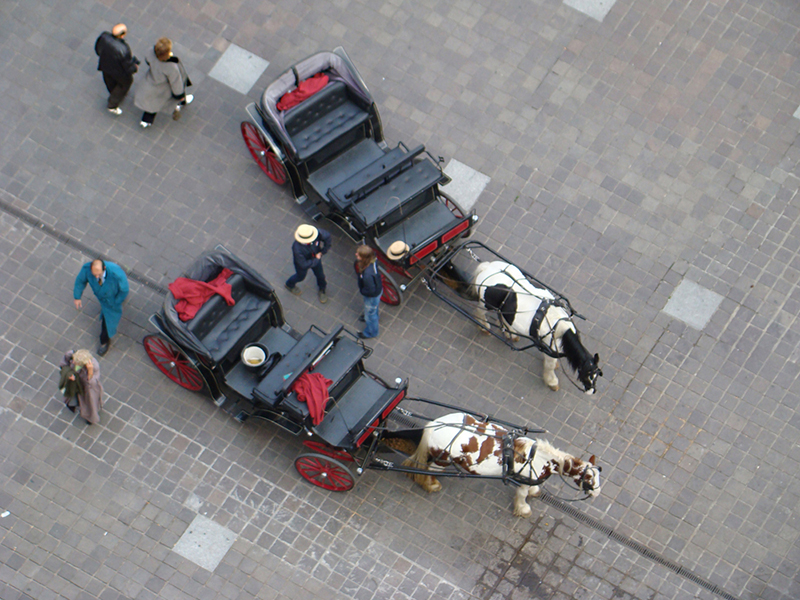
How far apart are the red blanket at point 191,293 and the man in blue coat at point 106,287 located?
84 cm

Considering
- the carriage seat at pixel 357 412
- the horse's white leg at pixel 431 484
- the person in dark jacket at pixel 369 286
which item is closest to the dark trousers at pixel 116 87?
the person in dark jacket at pixel 369 286

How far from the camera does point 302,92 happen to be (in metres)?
9.35

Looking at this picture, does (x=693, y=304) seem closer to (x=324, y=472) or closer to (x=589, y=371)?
(x=589, y=371)

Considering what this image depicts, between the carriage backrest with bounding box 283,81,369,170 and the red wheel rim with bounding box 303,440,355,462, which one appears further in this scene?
the carriage backrest with bounding box 283,81,369,170

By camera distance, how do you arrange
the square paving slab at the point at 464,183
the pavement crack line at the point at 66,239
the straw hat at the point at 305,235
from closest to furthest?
the straw hat at the point at 305,235, the pavement crack line at the point at 66,239, the square paving slab at the point at 464,183

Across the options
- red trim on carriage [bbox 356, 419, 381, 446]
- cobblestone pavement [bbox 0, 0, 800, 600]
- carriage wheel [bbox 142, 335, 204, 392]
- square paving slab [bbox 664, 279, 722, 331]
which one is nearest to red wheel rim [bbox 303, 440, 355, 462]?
red trim on carriage [bbox 356, 419, 381, 446]

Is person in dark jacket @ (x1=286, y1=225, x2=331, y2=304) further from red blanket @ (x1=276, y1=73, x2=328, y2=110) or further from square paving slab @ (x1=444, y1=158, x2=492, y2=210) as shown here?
square paving slab @ (x1=444, y1=158, x2=492, y2=210)

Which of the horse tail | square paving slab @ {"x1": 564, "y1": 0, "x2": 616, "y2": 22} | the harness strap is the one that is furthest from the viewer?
square paving slab @ {"x1": 564, "y1": 0, "x2": 616, "y2": 22}

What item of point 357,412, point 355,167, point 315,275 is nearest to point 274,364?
point 357,412

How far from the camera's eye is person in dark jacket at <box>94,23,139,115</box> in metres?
9.68

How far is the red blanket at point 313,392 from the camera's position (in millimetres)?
7883

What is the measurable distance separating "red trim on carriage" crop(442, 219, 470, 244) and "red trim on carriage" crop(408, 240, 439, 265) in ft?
0.38

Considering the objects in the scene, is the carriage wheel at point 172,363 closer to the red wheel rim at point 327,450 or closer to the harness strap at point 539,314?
the red wheel rim at point 327,450

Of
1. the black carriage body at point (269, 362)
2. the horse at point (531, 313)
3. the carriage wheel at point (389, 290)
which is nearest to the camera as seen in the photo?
the black carriage body at point (269, 362)
